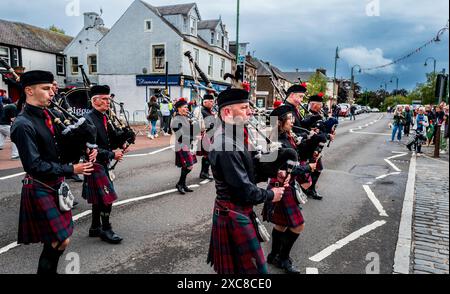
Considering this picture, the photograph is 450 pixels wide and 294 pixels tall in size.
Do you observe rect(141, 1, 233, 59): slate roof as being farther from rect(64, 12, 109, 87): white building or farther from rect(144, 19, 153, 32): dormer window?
rect(64, 12, 109, 87): white building

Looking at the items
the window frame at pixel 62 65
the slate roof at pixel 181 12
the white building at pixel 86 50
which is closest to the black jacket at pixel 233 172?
the slate roof at pixel 181 12

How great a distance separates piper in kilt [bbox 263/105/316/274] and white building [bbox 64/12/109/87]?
28872mm

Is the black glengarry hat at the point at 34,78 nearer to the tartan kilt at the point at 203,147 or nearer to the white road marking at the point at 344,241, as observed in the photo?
the white road marking at the point at 344,241

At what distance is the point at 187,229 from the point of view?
5012 millimetres

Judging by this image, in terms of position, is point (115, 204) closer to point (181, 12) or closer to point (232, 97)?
point (232, 97)

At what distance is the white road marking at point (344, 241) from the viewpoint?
13.9ft

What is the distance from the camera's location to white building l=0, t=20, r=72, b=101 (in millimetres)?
25750

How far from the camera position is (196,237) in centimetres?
472

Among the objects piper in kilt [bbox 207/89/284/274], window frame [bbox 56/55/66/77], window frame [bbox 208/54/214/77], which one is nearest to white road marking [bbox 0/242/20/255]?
piper in kilt [bbox 207/89/284/274]

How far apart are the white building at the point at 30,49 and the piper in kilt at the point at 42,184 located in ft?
82.5

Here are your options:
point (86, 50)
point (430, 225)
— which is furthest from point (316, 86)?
point (430, 225)

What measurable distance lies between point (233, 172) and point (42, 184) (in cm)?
176
